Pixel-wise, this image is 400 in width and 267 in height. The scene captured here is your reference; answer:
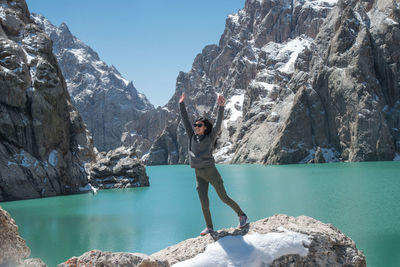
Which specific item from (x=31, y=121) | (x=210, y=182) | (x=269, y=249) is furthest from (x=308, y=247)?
(x=31, y=121)

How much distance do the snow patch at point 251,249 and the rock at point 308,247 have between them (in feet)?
0.39

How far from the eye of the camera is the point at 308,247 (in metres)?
6.69

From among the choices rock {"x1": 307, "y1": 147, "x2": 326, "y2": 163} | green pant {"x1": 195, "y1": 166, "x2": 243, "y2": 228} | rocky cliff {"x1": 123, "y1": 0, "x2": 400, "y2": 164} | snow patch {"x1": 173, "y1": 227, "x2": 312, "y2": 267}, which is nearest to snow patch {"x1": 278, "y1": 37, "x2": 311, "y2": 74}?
rocky cliff {"x1": 123, "y1": 0, "x2": 400, "y2": 164}

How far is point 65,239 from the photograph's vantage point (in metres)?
18.5

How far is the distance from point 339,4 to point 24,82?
102 metres

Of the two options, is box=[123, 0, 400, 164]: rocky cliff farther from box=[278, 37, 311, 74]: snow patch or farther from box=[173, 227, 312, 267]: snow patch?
box=[173, 227, 312, 267]: snow patch

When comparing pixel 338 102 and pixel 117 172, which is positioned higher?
pixel 338 102

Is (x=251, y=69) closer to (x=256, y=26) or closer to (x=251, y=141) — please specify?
(x=256, y=26)

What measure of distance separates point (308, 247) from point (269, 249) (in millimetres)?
852

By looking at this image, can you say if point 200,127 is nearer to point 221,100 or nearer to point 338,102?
point 221,100

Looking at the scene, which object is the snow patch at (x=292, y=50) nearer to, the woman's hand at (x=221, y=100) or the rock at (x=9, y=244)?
the woman's hand at (x=221, y=100)

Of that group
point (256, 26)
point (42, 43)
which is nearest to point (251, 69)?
point (256, 26)

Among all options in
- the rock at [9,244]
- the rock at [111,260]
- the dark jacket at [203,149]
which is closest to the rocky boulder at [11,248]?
the rock at [9,244]

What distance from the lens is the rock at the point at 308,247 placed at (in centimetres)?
659
